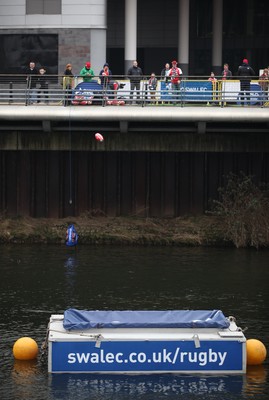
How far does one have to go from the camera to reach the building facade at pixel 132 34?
51.6 m

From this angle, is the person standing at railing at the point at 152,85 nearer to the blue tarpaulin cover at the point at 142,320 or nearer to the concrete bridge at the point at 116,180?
the concrete bridge at the point at 116,180

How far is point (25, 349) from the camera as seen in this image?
26.3 metres

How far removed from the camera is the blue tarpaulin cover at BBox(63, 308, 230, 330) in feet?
84.5

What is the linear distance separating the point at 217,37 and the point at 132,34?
7542mm

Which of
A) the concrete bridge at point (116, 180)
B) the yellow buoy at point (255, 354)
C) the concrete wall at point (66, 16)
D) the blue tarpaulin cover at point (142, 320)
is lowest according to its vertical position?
the yellow buoy at point (255, 354)

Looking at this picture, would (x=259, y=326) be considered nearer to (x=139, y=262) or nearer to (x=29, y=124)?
(x=139, y=262)

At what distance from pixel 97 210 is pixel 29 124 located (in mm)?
5138

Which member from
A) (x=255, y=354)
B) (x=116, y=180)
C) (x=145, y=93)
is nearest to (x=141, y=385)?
(x=255, y=354)

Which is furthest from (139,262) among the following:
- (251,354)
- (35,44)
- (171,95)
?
(35,44)

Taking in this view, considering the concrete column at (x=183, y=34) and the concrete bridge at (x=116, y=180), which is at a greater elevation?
the concrete column at (x=183, y=34)

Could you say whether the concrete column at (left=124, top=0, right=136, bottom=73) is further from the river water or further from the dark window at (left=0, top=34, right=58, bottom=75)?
the river water

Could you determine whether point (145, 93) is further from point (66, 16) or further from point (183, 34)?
point (183, 34)

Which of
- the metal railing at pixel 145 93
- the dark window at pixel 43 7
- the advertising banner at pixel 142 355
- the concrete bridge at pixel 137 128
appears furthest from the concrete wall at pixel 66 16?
the advertising banner at pixel 142 355

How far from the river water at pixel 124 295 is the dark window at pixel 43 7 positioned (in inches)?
584
